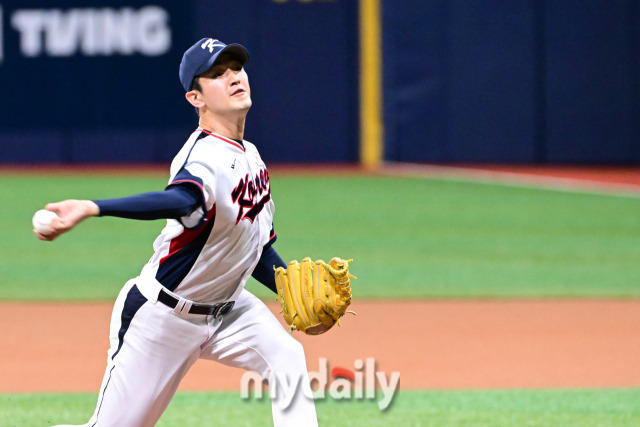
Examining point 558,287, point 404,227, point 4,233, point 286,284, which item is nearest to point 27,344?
point 286,284

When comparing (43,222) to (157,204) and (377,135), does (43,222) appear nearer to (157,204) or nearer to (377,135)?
(157,204)

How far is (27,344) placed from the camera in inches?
297

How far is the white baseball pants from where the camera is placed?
379 centimetres

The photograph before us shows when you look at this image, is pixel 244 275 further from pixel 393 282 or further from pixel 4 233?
pixel 4 233

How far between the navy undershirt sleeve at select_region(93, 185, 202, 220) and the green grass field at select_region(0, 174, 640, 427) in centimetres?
221

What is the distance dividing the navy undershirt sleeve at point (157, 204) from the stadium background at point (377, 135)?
556cm

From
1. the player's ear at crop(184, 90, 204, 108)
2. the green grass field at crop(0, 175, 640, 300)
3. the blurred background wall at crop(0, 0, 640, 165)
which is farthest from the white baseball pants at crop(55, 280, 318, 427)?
the blurred background wall at crop(0, 0, 640, 165)

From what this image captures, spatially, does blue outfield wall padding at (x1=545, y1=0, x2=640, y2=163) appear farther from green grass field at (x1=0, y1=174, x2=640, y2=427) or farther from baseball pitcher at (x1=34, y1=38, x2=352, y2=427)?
baseball pitcher at (x1=34, y1=38, x2=352, y2=427)

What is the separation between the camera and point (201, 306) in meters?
3.90

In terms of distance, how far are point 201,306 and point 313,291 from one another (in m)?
0.44

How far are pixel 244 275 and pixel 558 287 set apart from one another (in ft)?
20.5

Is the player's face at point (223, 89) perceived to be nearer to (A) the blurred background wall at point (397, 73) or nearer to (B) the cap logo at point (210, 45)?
(B) the cap logo at point (210, 45)

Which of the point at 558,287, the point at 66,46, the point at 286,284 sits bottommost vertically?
the point at 558,287

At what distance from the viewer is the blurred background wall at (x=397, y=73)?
67.9ft
